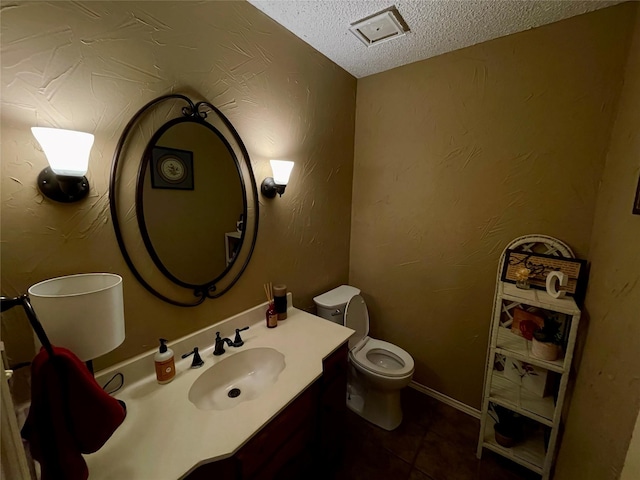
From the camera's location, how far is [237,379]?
1.28 meters

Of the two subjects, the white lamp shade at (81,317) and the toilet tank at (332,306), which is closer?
the white lamp shade at (81,317)

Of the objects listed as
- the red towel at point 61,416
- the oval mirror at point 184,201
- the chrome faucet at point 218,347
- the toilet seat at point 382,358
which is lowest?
the toilet seat at point 382,358

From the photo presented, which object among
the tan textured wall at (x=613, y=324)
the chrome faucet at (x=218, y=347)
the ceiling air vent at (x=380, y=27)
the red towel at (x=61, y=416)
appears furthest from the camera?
the ceiling air vent at (x=380, y=27)

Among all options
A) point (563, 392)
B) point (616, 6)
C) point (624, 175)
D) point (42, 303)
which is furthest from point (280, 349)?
point (616, 6)

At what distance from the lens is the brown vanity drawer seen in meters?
0.87

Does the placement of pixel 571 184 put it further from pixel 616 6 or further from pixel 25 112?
pixel 25 112

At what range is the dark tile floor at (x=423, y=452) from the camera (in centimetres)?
148

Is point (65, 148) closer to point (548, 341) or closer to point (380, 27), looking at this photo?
point (380, 27)

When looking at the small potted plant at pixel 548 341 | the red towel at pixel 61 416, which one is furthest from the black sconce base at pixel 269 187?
the small potted plant at pixel 548 341

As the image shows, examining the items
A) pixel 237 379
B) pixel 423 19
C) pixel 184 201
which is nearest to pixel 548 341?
pixel 237 379

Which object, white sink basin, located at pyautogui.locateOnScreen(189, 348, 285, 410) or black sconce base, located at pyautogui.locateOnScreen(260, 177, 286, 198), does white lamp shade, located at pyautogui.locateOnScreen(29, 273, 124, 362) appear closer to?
white sink basin, located at pyautogui.locateOnScreen(189, 348, 285, 410)

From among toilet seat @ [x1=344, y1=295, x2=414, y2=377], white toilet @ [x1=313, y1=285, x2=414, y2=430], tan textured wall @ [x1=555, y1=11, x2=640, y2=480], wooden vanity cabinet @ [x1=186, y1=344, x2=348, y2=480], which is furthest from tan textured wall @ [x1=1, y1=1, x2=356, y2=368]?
tan textured wall @ [x1=555, y1=11, x2=640, y2=480]

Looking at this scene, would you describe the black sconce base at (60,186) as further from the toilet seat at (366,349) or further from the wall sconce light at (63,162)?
the toilet seat at (366,349)

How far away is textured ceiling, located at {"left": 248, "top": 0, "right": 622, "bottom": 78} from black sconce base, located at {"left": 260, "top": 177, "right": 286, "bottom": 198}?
872mm
